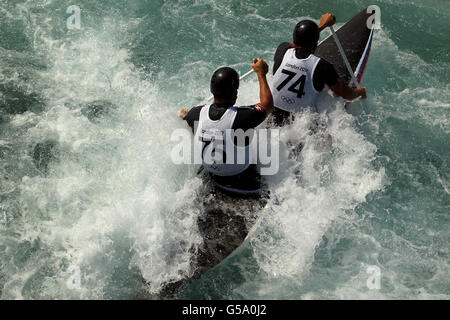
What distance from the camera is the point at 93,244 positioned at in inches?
193

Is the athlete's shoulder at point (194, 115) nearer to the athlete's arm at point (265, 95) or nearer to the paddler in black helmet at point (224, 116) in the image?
the paddler in black helmet at point (224, 116)

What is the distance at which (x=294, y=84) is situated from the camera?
17.3ft

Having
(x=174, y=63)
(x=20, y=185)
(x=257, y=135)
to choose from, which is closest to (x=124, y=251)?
(x=20, y=185)

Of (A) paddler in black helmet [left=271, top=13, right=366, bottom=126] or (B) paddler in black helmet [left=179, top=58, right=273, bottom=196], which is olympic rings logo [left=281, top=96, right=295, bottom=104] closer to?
(A) paddler in black helmet [left=271, top=13, right=366, bottom=126]

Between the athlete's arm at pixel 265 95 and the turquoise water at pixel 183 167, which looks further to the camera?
the turquoise water at pixel 183 167

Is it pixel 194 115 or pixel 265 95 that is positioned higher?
pixel 265 95

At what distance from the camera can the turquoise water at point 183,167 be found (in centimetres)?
478

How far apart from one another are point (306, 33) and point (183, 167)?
2502 millimetres

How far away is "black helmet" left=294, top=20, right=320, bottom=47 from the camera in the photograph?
5.00 metres

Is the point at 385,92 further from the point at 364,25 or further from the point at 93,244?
the point at 93,244

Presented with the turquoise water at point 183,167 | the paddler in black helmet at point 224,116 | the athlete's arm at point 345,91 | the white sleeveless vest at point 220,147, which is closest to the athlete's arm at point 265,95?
the paddler in black helmet at point 224,116

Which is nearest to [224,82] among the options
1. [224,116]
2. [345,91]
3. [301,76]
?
[224,116]

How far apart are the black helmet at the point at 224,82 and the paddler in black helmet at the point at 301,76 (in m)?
1.34

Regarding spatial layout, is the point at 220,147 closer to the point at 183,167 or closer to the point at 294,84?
the point at 183,167
